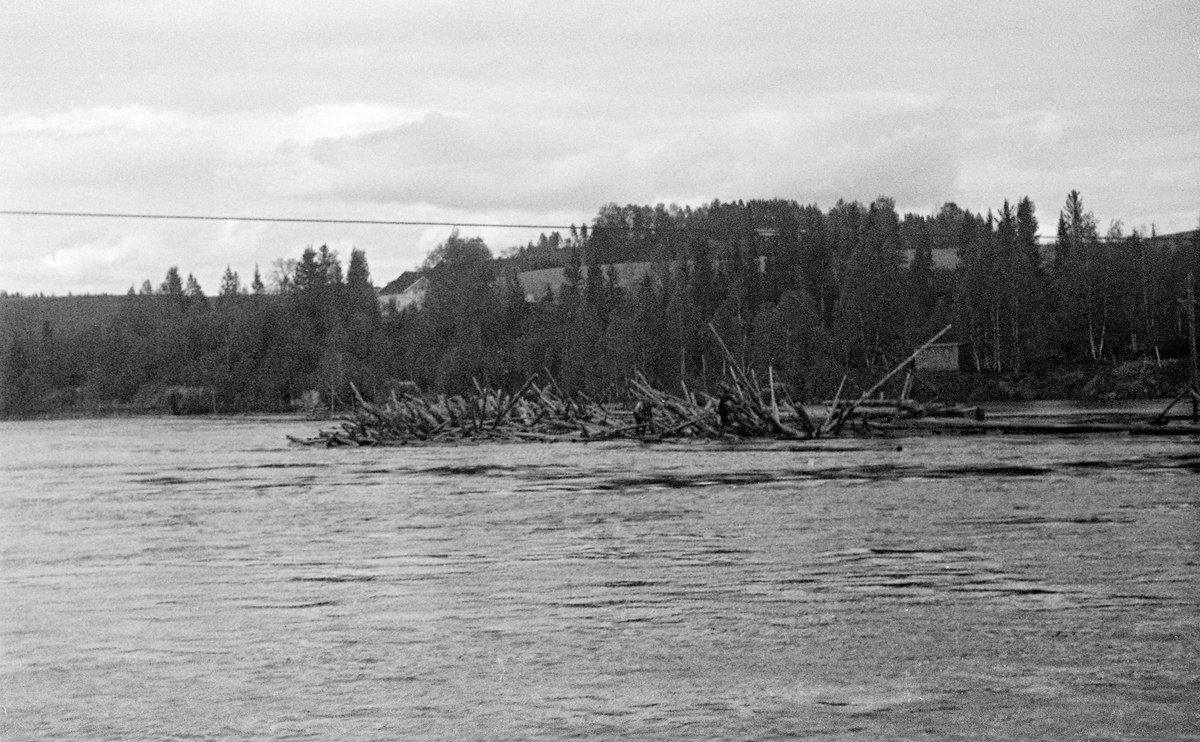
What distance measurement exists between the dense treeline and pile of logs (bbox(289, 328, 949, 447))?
56.0 meters

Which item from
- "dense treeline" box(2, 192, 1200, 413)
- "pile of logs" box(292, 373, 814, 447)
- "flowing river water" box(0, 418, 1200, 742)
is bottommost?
"flowing river water" box(0, 418, 1200, 742)

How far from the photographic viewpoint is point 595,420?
194 ft

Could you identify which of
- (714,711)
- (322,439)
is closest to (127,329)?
(322,439)

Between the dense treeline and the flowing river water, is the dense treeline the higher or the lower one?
the higher one

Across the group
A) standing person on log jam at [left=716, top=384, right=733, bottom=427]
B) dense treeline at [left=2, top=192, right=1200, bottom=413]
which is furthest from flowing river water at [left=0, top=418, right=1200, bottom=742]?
dense treeline at [left=2, top=192, right=1200, bottom=413]

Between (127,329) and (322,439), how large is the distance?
143m

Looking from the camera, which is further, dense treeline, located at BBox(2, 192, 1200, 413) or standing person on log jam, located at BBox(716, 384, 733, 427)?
dense treeline, located at BBox(2, 192, 1200, 413)

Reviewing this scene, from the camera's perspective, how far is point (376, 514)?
87.7ft

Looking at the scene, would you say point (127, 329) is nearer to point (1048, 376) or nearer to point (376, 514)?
point (1048, 376)

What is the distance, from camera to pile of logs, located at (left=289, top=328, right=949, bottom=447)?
167 ft

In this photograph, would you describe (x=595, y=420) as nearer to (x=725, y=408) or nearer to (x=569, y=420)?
(x=569, y=420)

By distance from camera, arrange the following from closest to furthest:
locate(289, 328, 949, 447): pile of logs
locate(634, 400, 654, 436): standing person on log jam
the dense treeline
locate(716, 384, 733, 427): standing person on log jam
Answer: locate(716, 384, 733, 427): standing person on log jam, locate(289, 328, 949, 447): pile of logs, locate(634, 400, 654, 436): standing person on log jam, the dense treeline

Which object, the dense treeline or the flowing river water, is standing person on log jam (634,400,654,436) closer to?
the flowing river water

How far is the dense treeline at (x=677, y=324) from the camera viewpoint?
137m
